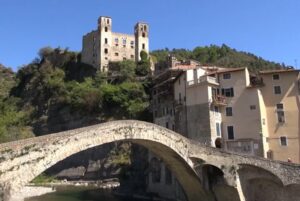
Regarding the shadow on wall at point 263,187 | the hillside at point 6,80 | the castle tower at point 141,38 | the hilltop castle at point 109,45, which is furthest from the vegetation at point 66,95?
the shadow on wall at point 263,187

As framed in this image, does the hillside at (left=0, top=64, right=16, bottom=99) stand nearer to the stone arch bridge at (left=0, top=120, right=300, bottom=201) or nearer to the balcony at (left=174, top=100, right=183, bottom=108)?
the balcony at (left=174, top=100, right=183, bottom=108)

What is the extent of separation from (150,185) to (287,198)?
765 inches

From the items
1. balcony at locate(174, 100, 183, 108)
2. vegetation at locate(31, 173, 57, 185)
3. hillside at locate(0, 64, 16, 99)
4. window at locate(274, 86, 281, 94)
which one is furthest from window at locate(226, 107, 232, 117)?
hillside at locate(0, 64, 16, 99)

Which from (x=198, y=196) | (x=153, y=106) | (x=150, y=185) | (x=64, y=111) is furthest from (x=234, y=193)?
(x=64, y=111)

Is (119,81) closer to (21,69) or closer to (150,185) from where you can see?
(150,185)

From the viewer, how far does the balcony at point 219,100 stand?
41.2m

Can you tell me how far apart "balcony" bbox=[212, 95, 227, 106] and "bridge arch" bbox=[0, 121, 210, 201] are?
11.3m

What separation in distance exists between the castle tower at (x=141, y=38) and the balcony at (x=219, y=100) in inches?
1613

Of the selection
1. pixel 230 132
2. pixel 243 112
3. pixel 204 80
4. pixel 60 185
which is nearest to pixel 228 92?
pixel 243 112

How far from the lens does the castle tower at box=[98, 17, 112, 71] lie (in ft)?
256

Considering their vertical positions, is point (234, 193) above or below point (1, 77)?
below

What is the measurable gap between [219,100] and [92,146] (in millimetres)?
21859

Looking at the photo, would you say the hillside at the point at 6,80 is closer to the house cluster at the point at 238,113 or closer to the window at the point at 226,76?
the house cluster at the point at 238,113

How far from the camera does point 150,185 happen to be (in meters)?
46.3
